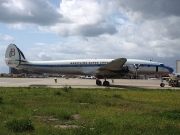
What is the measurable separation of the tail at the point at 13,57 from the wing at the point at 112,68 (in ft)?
39.9

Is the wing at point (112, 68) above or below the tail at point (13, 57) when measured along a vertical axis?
below

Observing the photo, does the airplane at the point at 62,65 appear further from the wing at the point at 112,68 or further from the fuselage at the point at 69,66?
the wing at the point at 112,68

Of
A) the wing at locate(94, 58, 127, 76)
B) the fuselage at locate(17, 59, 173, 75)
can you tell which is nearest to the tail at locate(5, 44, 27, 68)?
the fuselage at locate(17, 59, 173, 75)

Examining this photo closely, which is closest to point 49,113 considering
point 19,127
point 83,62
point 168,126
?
point 19,127

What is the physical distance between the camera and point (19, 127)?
299 inches

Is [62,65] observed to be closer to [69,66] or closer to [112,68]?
[69,66]

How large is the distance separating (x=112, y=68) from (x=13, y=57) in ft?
51.1

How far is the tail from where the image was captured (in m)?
38.5

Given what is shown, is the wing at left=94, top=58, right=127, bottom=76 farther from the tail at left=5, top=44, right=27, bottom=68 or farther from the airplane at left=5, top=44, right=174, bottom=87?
the tail at left=5, top=44, right=27, bottom=68

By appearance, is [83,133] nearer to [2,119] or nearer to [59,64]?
[2,119]

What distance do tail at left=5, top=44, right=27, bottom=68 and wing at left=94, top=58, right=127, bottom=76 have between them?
478 inches

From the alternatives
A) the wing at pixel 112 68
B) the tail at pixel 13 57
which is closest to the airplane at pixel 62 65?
the tail at pixel 13 57

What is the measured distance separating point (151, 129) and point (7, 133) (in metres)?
4.44

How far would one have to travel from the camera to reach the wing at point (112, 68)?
34062 mm
